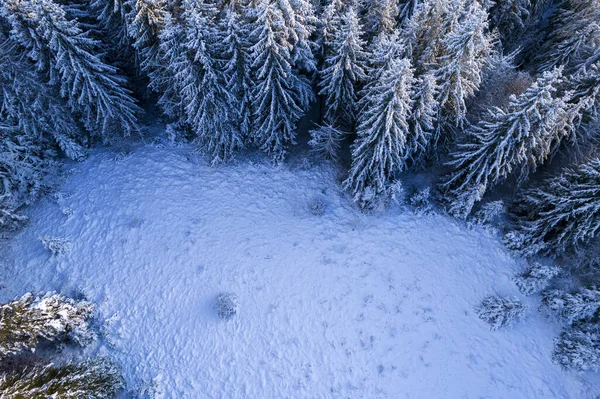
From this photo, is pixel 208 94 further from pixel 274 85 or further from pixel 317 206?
pixel 317 206

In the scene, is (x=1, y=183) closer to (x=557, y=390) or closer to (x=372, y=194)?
(x=372, y=194)

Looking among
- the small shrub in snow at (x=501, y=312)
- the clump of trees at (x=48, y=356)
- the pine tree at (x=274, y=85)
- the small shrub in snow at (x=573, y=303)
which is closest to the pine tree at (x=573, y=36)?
the small shrub in snow at (x=573, y=303)

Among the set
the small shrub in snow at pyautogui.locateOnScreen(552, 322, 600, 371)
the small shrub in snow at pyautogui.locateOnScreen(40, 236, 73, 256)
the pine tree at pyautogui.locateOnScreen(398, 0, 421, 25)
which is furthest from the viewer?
the pine tree at pyautogui.locateOnScreen(398, 0, 421, 25)

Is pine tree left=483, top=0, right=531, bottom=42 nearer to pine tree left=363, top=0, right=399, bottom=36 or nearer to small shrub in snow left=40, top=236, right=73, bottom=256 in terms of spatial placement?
pine tree left=363, top=0, right=399, bottom=36

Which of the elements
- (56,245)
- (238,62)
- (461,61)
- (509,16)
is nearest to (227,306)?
(56,245)

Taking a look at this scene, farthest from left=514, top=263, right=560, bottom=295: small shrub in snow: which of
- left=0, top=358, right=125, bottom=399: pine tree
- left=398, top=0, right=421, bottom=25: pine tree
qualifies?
left=0, top=358, right=125, bottom=399: pine tree

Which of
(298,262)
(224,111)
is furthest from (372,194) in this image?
(224,111)

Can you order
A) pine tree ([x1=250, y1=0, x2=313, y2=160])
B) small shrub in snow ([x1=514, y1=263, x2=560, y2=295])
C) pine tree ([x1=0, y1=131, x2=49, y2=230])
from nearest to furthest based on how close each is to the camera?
pine tree ([x1=250, y1=0, x2=313, y2=160]), small shrub in snow ([x1=514, y1=263, x2=560, y2=295]), pine tree ([x1=0, y1=131, x2=49, y2=230])
